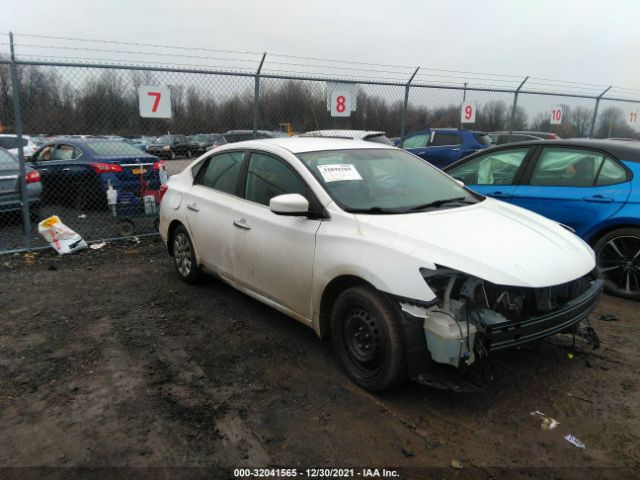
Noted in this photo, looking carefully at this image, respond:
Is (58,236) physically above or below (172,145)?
below

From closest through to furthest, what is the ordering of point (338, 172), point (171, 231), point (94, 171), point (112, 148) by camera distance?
point (338, 172), point (171, 231), point (94, 171), point (112, 148)

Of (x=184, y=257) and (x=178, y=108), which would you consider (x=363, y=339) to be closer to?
(x=184, y=257)

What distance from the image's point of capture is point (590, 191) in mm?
5086

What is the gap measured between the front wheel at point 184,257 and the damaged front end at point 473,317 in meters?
2.91

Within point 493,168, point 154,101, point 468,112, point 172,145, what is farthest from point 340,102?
point 468,112

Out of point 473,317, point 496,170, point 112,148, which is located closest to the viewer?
point 473,317

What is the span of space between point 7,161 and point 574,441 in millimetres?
8703

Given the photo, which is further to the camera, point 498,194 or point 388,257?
point 498,194

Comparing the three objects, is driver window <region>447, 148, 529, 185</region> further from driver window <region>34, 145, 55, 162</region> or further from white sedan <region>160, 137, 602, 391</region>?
driver window <region>34, 145, 55, 162</region>

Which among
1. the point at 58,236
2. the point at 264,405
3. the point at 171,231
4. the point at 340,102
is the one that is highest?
the point at 340,102

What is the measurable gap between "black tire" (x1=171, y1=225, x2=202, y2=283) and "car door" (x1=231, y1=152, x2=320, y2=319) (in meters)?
0.97

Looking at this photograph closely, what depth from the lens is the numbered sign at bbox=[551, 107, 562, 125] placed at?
1252cm

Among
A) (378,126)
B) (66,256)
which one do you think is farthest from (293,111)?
(66,256)

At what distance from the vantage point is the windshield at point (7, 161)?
25.7ft
